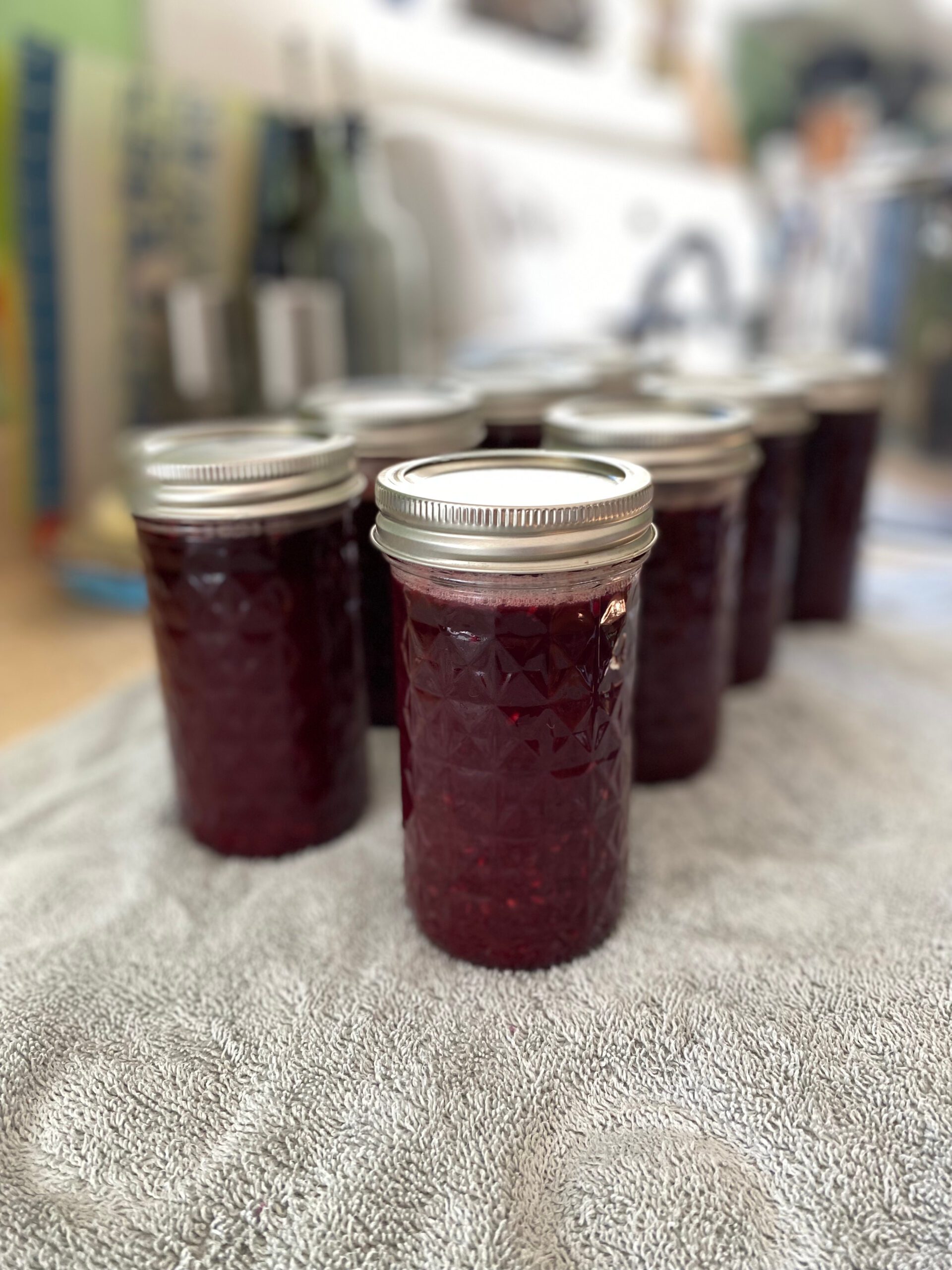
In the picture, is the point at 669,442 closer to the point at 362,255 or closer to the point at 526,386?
the point at 526,386

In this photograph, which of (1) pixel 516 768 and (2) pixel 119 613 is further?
(2) pixel 119 613

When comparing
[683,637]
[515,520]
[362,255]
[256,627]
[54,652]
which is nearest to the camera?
[515,520]

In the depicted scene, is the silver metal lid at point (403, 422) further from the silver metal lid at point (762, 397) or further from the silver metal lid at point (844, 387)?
the silver metal lid at point (844, 387)

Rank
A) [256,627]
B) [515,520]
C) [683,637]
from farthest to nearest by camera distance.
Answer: [683,637] → [256,627] → [515,520]

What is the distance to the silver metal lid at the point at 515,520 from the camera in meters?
0.39

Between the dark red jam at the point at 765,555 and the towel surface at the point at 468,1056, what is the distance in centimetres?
19

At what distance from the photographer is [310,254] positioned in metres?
1.28

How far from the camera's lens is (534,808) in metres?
0.44

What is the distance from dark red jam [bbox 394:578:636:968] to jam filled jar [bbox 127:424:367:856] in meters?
0.08

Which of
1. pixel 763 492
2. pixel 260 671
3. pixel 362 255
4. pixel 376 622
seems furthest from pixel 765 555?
pixel 362 255

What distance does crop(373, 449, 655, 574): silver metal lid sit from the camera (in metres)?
0.39

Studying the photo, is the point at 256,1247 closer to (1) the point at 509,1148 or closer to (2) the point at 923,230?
(1) the point at 509,1148

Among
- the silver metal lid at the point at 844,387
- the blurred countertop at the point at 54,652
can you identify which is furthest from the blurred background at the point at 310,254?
the silver metal lid at the point at 844,387

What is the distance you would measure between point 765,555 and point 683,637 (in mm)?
187
